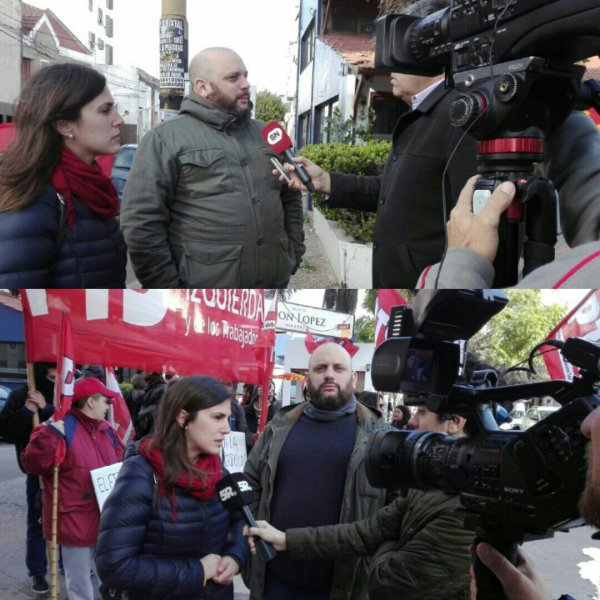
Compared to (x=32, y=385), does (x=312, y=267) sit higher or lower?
higher

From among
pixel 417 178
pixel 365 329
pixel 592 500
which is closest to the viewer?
pixel 592 500

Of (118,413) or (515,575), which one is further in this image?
(118,413)

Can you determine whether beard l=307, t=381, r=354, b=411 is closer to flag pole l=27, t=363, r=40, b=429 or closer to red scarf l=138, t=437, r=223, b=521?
red scarf l=138, t=437, r=223, b=521

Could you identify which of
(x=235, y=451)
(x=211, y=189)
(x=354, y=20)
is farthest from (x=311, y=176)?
(x=235, y=451)

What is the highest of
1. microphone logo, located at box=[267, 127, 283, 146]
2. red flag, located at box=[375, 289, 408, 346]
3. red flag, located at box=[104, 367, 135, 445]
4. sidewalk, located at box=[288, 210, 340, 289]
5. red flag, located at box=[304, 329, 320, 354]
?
microphone logo, located at box=[267, 127, 283, 146]

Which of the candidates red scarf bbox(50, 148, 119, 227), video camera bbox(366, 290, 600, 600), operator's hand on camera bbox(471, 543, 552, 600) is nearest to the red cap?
red scarf bbox(50, 148, 119, 227)

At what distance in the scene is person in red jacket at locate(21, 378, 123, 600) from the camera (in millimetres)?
1518

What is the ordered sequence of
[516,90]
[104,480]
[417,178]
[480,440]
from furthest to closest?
1. [104,480]
2. [417,178]
3. [480,440]
4. [516,90]

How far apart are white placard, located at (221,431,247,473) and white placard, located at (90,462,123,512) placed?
20 centimetres

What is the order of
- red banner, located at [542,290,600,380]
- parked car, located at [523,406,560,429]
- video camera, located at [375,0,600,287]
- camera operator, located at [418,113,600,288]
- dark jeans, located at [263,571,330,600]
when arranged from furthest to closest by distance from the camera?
dark jeans, located at [263,571,330,600] → red banner, located at [542,290,600,380] → parked car, located at [523,406,560,429] → video camera, located at [375,0,600,287] → camera operator, located at [418,113,600,288]

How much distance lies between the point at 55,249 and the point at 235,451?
1.58 feet

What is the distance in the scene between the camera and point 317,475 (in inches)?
56.1

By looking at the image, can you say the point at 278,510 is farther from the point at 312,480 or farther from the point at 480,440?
the point at 480,440

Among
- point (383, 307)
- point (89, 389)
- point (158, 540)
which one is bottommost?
point (158, 540)
